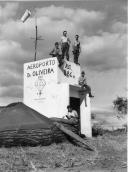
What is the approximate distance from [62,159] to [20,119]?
3.38 metres

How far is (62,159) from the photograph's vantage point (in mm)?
7758

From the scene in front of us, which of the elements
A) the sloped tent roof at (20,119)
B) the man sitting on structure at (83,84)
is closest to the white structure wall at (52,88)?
the man sitting on structure at (83,84)

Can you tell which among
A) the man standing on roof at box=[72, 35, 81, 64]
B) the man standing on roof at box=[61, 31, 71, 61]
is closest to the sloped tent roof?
the man standing on roof at box=[61, 31, 71, 61]

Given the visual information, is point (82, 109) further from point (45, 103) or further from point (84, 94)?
point (45, 103)

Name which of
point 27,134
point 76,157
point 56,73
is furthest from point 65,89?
point 76,157

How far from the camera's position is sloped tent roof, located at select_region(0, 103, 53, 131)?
1048 cm

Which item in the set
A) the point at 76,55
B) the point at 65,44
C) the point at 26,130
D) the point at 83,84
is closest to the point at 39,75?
the point at 65,44

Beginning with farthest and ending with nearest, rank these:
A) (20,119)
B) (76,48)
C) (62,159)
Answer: (76,48)
(20,119)
(62,159)

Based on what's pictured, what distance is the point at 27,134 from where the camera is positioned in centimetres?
1013

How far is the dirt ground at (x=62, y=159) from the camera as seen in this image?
267 inches

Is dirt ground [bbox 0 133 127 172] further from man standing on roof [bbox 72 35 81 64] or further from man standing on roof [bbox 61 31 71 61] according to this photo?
man standing on roof [bbox 72 35 81 64]

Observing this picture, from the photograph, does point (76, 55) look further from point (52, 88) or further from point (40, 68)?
point (52, 88)

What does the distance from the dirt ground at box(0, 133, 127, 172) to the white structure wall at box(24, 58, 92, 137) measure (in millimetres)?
4721

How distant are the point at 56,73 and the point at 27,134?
482 centimetres
